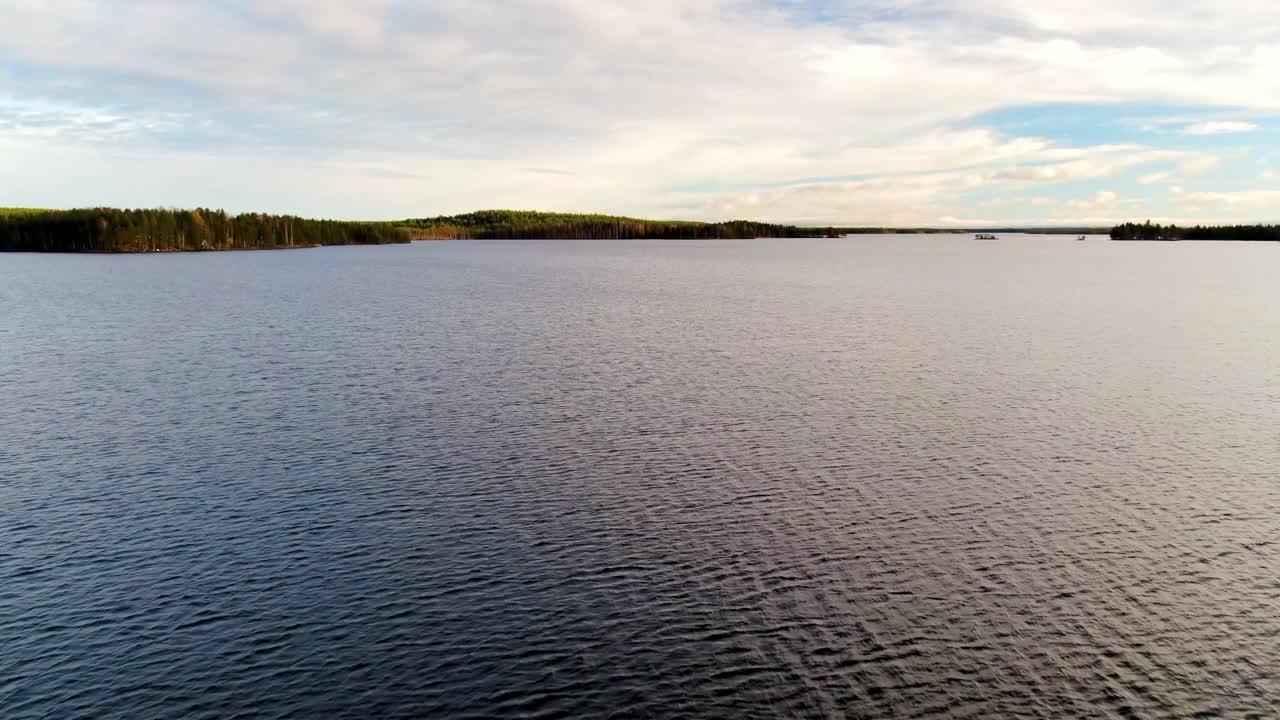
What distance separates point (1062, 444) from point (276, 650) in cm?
3233

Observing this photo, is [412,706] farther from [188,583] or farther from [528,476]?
[528,476]

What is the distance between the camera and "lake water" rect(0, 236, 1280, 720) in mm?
17719

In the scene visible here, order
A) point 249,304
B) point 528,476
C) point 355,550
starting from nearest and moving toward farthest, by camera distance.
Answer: point 355,550 < point 528,476 < point 249,304

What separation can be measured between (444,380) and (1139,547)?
121 feet

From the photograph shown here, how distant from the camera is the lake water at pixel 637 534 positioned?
17719 millimetres

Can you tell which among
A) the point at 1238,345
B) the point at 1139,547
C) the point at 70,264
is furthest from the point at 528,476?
the point at 70,264

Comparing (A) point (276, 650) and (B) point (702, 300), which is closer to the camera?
(A) point (276, 650)

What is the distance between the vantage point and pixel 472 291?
11831 cm

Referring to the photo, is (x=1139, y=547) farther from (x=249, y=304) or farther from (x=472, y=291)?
(x=472, y=291)

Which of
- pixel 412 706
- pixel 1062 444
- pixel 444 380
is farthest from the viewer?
pixel 444 380

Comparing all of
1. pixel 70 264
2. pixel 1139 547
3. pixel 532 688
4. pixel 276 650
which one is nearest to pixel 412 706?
pixel 532 688

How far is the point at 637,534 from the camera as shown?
996 inches

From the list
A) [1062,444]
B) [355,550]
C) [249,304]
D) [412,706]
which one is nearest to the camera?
[412,706]

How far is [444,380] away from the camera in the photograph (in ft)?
163
